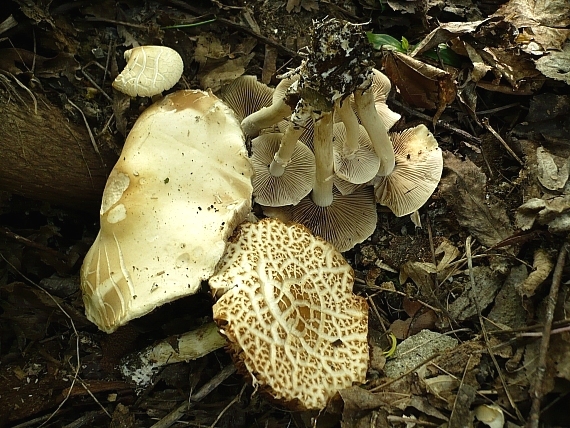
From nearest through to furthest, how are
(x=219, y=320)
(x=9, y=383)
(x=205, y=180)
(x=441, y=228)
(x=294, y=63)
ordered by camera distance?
(x=219, y=320) → (x=205, y=180) → (x=9, y=383) → (x=441, y=228) → (x=294, y=63)

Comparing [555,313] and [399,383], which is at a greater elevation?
[555,313]

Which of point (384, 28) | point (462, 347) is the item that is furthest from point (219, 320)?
point (384, 28)

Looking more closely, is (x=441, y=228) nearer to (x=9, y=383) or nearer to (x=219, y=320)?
(x=219, y=320)

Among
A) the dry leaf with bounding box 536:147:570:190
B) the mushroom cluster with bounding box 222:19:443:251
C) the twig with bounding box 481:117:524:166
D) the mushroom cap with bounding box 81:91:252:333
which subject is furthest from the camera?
the twig with bounding box 481:117:524:166

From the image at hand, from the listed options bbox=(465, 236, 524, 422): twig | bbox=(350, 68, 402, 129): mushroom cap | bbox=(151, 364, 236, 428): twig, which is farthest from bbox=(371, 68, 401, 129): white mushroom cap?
bbox=(151, 364, 236, 428): twig

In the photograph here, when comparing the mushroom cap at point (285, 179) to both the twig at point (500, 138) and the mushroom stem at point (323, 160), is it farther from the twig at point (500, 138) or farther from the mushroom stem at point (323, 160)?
the twig at point (500, 138)

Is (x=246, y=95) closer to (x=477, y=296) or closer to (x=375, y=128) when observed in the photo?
(x=375, y=128)

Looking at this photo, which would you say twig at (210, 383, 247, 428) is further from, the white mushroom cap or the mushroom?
the white mushroom cap
